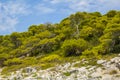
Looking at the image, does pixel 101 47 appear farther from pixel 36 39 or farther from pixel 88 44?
pixel 36 39

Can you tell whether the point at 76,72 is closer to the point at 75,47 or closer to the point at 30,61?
the point at 75,47

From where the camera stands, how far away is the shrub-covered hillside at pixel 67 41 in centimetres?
5584

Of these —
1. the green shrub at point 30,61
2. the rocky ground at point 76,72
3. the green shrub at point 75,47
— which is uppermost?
the green shrub at point 75,47

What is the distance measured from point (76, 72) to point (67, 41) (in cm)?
1519

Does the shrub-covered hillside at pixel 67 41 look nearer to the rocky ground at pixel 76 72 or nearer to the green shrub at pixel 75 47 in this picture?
the green shrub at pixel 75 47

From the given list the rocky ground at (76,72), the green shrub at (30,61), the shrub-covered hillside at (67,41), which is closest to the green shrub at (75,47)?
the shrub-covered hillside at (67,41)

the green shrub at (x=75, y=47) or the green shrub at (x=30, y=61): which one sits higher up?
the green shrub at (x=75, y=47)

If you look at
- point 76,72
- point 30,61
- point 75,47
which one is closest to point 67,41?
point 75,47

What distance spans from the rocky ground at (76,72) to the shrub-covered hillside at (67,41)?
5693 mm

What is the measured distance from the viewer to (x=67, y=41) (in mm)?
60438

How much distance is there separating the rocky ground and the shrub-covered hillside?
569 cm

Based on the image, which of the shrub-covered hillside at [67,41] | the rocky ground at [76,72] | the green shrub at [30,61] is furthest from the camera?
the green shrub at [30,61]

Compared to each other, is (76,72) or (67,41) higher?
(67,41)

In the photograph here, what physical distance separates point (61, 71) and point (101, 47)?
32.0 feet
